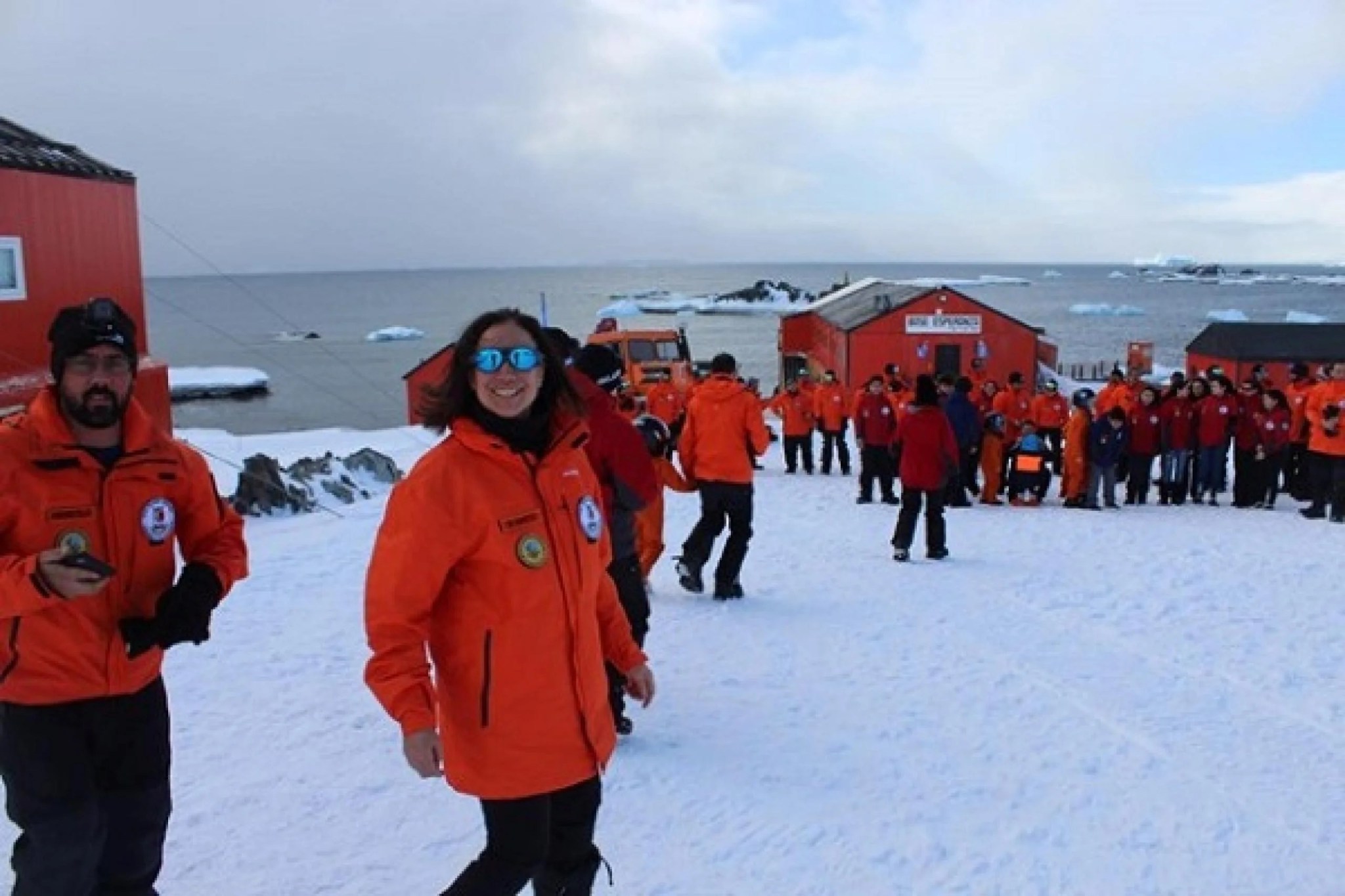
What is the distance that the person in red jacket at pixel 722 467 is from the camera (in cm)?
677

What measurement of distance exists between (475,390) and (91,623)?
3.64 ft

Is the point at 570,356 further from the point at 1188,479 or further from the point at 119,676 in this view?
the point at 1188,479

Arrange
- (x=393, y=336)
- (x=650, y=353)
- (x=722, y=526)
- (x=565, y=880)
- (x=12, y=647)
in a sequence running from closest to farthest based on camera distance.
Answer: (x=12, y=647) < (x=565, y=880) < (x=722, y=526) < (x=650, y=353) < (x=393, y=336)

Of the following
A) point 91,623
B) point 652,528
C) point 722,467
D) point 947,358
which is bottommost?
point 652,528

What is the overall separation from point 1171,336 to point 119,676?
315ft

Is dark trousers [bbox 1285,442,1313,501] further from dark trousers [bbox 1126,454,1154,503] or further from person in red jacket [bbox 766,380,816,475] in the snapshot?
person in red jacket [bbox 766,380,816,475]

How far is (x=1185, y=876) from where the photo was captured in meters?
3.45

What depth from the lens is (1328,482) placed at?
11.0 m

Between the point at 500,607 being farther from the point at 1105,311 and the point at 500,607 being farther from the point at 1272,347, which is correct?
the point at 1105,311

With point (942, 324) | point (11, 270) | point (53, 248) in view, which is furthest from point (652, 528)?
point (942, 324)

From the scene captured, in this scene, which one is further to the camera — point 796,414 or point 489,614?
point 796,414

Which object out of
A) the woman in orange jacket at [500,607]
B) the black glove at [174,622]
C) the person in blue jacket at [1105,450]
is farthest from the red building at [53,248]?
the person in blue jacket at [1105,450]

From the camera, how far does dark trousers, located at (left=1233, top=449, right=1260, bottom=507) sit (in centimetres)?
1204

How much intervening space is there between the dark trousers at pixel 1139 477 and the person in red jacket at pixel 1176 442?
9.5 inches
